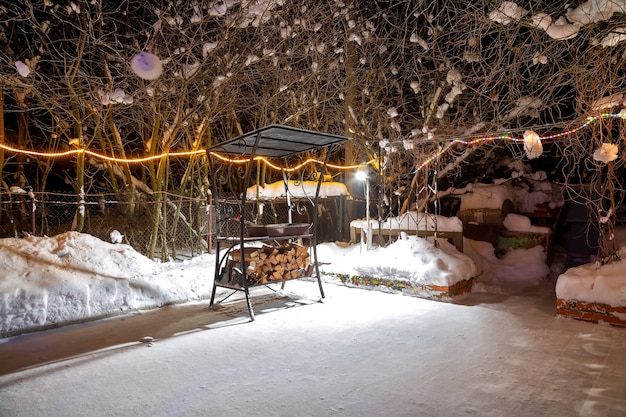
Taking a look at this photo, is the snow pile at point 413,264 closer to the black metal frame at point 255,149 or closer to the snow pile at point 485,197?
the black metal frame at point 255,149

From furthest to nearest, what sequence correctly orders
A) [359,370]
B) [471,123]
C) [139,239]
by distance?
1. [139,239]
2. [471,123]
3. [359,370]

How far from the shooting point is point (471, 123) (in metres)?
10.4

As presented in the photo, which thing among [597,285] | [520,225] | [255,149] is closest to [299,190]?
[520,225]

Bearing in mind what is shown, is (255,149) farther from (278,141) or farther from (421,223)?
(421,223)

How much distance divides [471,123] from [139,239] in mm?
11300

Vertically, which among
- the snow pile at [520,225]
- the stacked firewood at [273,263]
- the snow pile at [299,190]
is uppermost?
the snow pile at [299,190]

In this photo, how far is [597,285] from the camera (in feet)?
16.8

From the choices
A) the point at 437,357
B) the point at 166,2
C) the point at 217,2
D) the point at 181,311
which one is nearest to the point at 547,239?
the point at 437,357

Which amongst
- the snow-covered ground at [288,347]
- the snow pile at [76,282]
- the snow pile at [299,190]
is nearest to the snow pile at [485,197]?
the snow-covered ground at [288,347]

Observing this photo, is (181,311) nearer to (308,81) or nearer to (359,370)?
(359,370)

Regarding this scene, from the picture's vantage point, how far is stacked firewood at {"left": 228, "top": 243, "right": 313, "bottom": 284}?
604 centimetres

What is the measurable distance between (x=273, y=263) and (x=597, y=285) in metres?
4.57

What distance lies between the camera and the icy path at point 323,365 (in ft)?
9.89

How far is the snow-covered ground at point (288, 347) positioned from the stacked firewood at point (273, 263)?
0.50m
